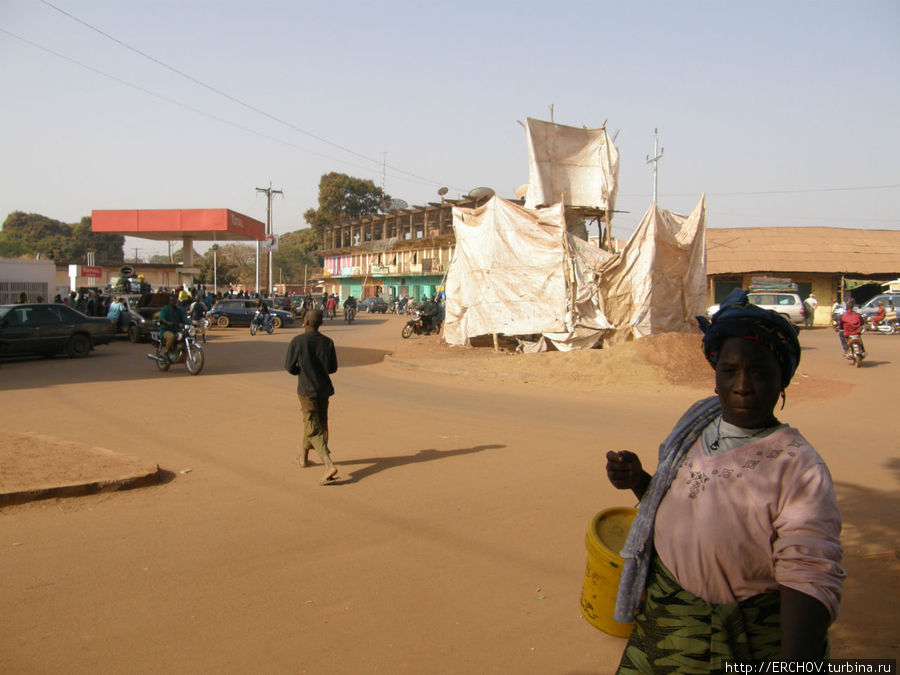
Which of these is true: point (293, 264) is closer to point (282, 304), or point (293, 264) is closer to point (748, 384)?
point (282, 304)

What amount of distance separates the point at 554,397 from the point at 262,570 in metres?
8.45

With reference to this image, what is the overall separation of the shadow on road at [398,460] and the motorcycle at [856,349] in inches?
487

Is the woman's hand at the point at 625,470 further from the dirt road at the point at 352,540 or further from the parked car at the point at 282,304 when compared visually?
the parked car at the point at 282,304

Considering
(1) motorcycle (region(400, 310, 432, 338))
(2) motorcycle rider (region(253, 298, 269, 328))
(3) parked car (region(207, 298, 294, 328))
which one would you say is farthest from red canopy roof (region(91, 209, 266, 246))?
(1) motorcycle (region(400, 310, 432, 338))

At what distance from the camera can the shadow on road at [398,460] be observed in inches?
258

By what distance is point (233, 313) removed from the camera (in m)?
32.2

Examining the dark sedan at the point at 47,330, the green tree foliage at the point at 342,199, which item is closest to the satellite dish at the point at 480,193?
the green tree foliage at the point at 342,199

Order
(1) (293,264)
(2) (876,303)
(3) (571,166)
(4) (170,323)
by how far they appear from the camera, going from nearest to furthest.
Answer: (4) (170,323) → (3) (571,166) → (2) (876,303) → (1) (293,264)

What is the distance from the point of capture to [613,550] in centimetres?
251

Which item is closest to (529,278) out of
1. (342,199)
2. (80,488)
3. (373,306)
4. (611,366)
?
(611,366)

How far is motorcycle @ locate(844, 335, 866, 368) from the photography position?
52.8 ft

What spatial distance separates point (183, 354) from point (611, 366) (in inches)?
369

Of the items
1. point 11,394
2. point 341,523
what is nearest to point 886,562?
point 341,523

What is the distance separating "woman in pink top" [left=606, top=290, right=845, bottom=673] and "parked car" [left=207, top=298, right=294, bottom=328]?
30592mm
